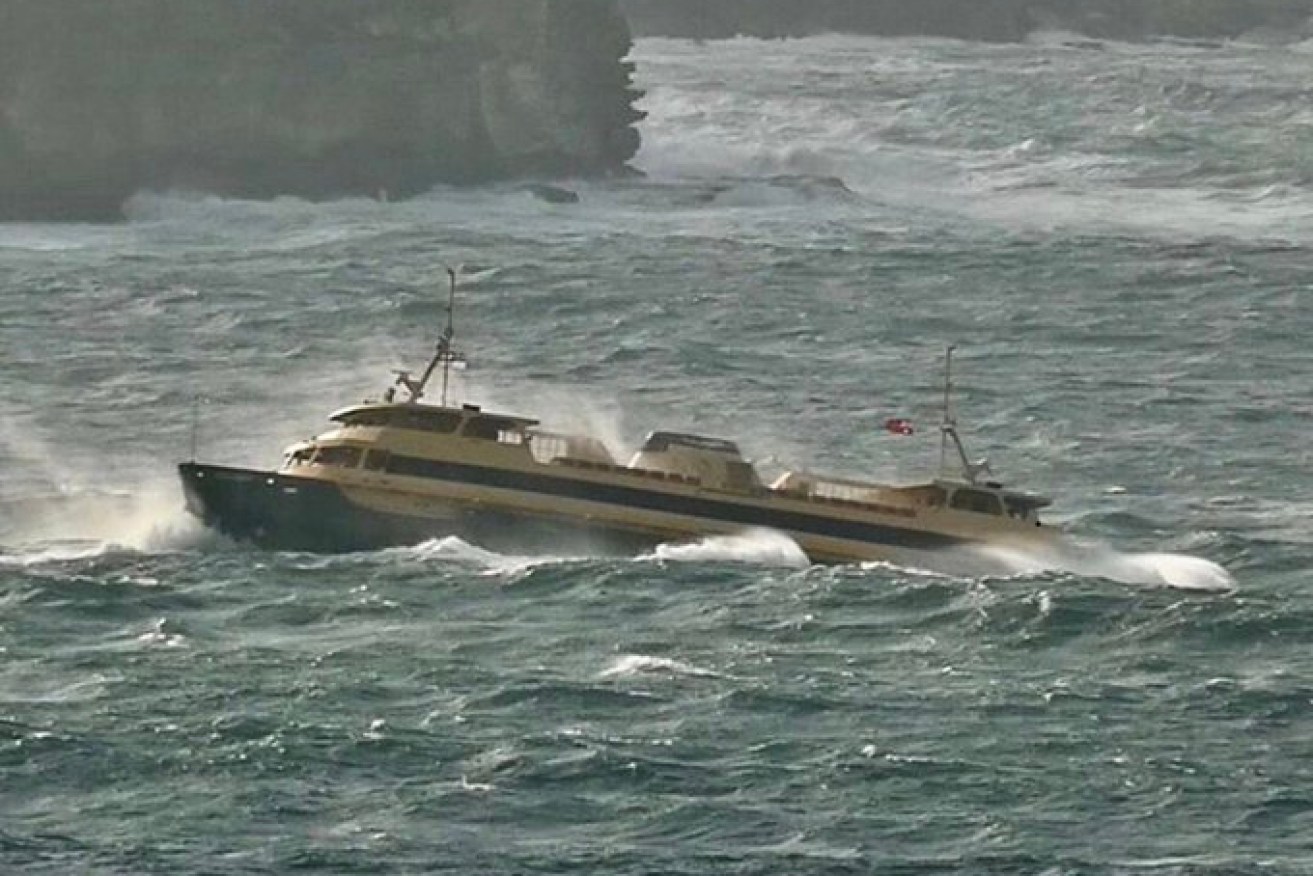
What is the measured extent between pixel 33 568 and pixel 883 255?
75159mm

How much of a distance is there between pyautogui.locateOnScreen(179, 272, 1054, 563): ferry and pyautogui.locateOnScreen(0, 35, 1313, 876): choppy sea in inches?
49.6

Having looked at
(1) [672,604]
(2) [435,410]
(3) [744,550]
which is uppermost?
(2) [435,410]

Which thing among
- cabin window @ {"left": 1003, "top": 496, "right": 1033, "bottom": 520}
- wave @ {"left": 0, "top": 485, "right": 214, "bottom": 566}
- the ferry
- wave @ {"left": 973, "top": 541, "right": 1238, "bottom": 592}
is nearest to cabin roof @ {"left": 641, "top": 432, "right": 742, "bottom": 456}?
the ferry

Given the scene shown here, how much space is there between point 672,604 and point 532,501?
34.0 ft

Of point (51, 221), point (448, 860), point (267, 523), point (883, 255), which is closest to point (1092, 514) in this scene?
point (267, 523)

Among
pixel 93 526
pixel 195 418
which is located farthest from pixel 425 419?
pixel 195 418

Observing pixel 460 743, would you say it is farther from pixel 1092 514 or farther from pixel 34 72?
pixel 34 72

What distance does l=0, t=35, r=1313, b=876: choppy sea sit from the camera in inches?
3703

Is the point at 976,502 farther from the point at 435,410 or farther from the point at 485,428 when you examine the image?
the point at 435,410

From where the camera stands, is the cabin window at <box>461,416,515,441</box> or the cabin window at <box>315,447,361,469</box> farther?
the cabin window at <box>315,447,361,469</box>

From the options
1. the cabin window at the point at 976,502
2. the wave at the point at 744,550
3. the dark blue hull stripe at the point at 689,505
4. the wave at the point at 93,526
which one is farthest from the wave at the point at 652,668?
the cabin window at the point at 976,502

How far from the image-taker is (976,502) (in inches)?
5000

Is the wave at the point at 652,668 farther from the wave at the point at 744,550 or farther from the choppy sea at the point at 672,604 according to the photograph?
the wave at the point at 744,550

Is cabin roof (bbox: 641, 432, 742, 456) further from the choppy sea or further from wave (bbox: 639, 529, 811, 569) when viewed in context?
the choppy sea
